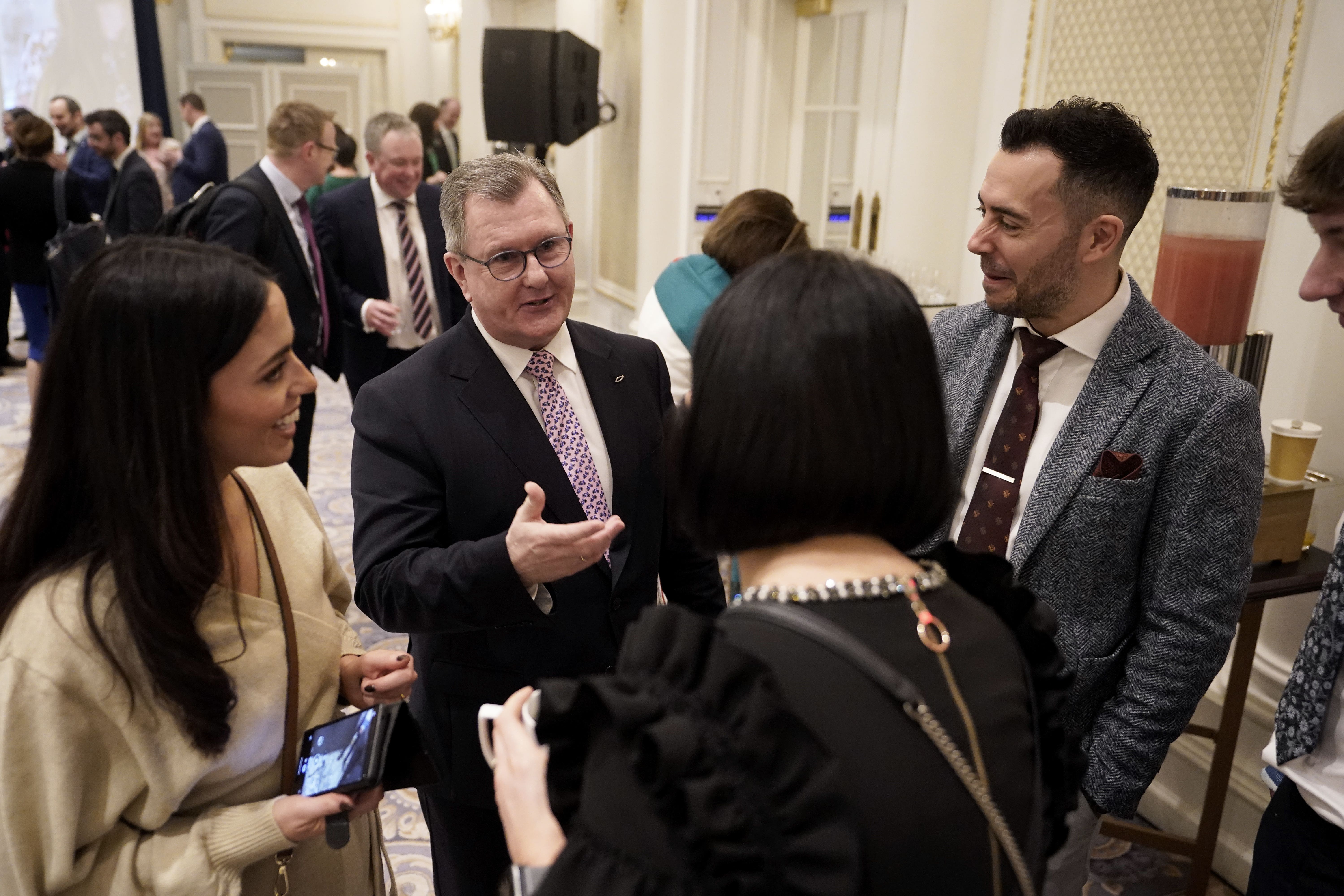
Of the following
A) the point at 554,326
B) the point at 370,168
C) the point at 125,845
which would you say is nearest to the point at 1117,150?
the point at 554,326

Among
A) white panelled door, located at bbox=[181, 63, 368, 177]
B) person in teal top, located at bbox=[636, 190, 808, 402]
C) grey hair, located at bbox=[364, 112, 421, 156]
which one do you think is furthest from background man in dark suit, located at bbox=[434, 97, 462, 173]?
person in teal top, located at bbox=[636, 190, 808, 402]

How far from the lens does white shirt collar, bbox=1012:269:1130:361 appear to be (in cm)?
170

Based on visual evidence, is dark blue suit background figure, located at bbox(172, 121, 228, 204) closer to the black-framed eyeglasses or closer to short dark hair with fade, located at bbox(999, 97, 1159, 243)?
the black-framed eyeglasses

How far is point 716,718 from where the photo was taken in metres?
0.75

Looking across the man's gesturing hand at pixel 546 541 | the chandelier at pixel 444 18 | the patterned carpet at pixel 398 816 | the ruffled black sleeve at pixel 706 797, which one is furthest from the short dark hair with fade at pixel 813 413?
the chandelier at pixel 444 18

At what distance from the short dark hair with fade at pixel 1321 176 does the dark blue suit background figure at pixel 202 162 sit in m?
8.74

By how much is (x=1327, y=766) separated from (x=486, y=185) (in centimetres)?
159

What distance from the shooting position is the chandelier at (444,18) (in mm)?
11266

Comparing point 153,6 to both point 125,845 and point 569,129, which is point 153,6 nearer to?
point 569,129

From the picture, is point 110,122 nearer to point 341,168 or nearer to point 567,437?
point 341,168

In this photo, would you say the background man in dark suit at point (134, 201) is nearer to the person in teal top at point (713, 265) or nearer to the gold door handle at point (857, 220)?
the gold door handle at point (857, 220)

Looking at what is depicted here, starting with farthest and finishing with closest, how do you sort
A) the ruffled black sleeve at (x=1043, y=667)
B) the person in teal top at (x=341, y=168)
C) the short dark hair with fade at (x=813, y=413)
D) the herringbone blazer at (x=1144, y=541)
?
the person in teal top at (x=341, y=168), the herringbone blazer at (x=1144, y=541), the ruffled black sleeve at (x=1043, y=667), the short dark hair with fade at (x=813, y=413)

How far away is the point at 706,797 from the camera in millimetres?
719

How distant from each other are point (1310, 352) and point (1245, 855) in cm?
130
